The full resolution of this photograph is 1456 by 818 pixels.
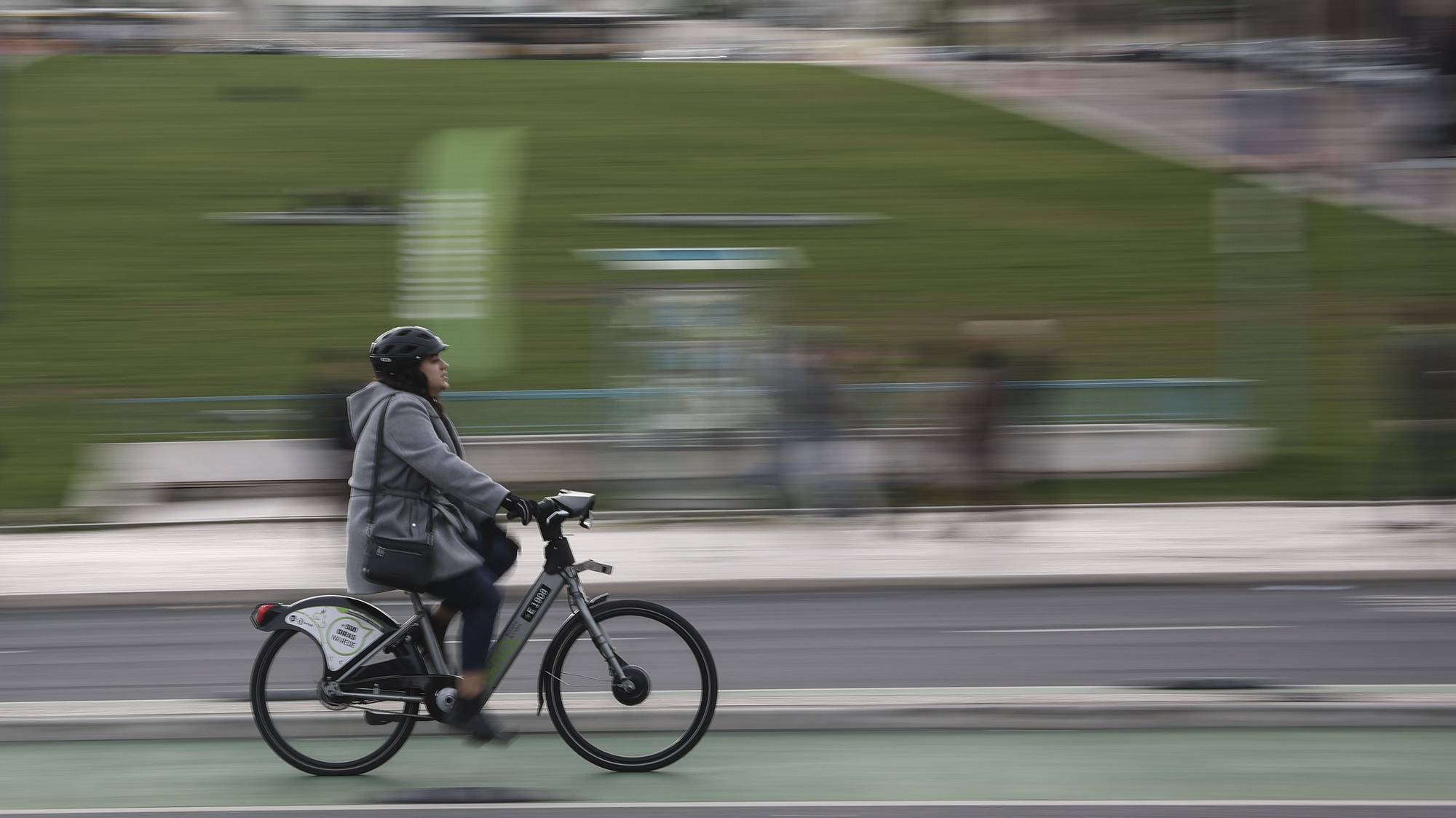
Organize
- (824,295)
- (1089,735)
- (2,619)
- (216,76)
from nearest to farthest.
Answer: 1. (1089,735)
2. (2,619)
3. (824,295)
4. (216,76)

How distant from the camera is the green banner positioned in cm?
2047

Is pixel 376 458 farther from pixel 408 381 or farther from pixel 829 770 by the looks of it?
pixel 829 770

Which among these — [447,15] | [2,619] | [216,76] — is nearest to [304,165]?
[216,76]

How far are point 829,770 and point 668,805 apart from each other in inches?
Answer: 26.2

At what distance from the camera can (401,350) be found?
17.7 ft

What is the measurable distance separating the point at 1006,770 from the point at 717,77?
100ft

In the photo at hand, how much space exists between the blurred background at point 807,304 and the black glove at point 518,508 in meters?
1.32

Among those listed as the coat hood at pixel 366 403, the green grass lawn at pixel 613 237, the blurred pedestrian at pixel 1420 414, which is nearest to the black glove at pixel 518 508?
the coat hood at pixel 366 403

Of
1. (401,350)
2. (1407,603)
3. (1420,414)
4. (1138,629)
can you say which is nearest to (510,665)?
(401,350)

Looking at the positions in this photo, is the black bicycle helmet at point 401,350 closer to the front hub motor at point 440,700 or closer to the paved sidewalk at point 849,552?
the front hub motor at point 440,700

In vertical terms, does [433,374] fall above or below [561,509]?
above

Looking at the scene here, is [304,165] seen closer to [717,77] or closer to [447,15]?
[717,77]

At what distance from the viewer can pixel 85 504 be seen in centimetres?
1491

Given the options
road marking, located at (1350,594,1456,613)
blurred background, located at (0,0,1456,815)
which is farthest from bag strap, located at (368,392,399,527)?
road marking, located at (1350,594,1456,613)
